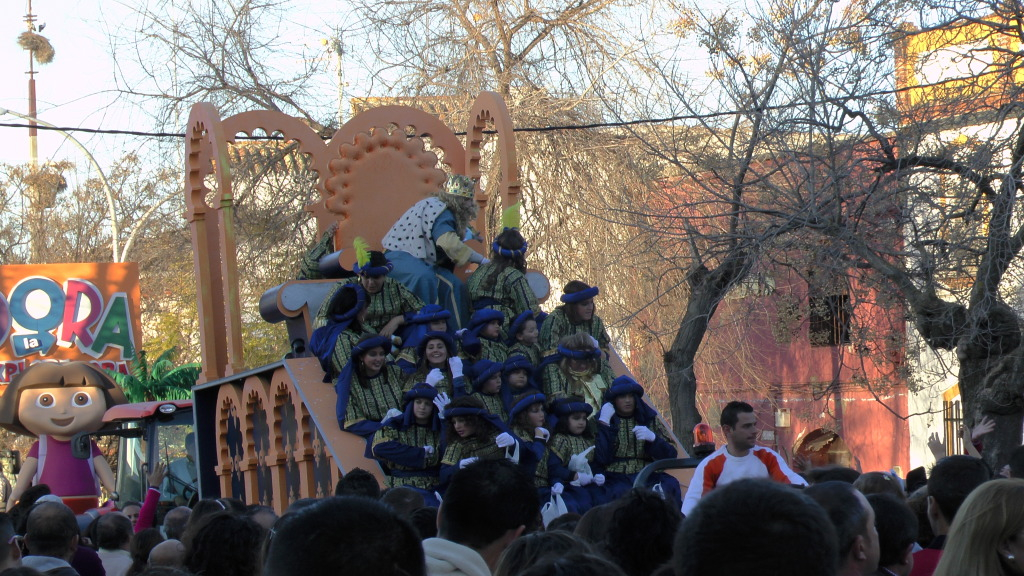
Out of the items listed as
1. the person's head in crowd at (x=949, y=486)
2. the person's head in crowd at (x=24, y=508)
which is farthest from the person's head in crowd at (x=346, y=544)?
the person's head in crowd at (x=24, y=508)

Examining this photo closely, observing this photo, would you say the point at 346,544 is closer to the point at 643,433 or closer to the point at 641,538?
the point at 641,538

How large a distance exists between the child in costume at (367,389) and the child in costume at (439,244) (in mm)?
1249

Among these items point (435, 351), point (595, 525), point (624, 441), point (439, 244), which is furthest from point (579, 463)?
point (595, 525)

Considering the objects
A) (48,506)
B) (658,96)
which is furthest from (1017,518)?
(658,96)

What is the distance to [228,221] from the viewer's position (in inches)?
427

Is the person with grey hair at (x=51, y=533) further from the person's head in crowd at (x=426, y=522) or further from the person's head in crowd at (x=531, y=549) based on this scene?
the person's head in crowd at (x=531, y=549)

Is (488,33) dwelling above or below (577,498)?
above

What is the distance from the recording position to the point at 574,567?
258cm

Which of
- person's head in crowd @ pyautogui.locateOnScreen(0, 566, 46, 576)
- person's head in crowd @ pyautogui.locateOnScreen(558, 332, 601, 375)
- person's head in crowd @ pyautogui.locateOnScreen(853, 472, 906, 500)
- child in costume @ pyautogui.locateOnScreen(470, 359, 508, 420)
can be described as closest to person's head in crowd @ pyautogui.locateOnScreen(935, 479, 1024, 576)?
person's head in crowd @ pyautogui.locateOnScreen(853, 472, 906, 500)

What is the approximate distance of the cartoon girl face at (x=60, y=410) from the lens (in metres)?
16.3

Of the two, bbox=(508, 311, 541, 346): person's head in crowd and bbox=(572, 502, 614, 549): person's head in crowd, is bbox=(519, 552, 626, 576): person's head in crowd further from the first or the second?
bbox=(508, 311, 541, 346): person's head in crowd

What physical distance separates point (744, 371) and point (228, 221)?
924 centimetres

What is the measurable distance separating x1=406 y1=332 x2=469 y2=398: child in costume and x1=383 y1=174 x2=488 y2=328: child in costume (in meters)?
1.14

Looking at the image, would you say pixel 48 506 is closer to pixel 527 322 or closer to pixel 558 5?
pixel 527 322
